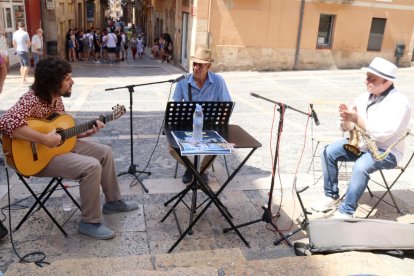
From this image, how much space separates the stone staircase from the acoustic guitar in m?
0.96

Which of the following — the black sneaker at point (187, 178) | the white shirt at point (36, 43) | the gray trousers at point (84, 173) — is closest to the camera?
the gray trousers at point (84, 173)

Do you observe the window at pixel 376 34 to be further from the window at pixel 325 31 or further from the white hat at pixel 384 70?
the white hat at pixel 384 70

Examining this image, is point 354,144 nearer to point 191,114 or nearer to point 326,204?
point 326,204

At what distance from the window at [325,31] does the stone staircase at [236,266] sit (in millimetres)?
14534

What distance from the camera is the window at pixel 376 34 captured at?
1627cm

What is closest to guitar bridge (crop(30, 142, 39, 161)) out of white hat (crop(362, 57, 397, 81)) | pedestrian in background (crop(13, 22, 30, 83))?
white hat (crop(362, 57, 397, 81))

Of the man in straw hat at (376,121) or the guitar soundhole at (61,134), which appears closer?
the guitar soundhole at (61,134)

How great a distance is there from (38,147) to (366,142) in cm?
291

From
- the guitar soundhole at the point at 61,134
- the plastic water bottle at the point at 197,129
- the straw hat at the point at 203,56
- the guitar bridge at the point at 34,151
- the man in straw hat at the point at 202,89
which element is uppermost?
the straw hat at the point at 203,56

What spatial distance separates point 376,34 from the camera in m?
16.4

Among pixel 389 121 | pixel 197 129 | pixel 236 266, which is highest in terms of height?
pixel 389 121

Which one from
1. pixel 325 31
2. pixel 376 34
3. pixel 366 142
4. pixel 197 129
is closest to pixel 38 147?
pixel 197 129

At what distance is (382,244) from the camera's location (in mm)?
2859

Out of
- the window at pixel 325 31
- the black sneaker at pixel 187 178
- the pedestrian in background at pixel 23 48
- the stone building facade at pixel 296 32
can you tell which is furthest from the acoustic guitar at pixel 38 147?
the window at pixel 325 31
